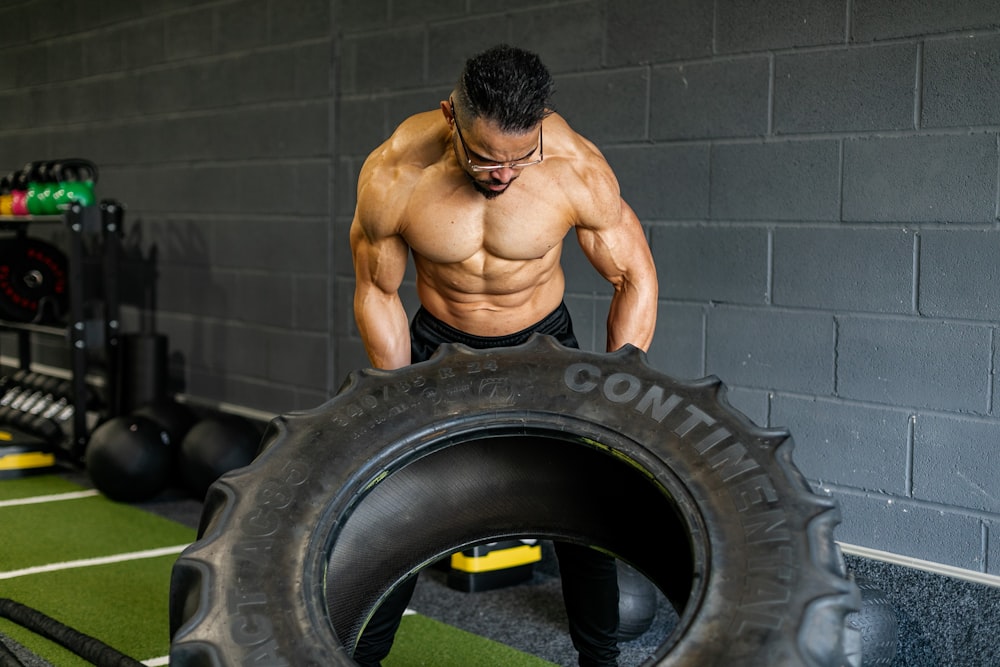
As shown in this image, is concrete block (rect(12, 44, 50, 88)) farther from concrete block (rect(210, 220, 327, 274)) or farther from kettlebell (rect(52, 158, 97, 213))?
concrete block (rect(210, 220, 327, 274))

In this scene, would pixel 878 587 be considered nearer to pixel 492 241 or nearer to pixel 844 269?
pixel 844 269

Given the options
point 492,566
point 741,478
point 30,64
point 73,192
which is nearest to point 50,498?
point 73,192

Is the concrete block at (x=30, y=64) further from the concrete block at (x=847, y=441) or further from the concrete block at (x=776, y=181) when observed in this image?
the concrete block at (x=847, y=441)

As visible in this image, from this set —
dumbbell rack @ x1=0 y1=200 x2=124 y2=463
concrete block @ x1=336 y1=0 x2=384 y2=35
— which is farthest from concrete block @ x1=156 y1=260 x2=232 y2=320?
concrete block @ x1=336 y1=0 x2=384 y2=35

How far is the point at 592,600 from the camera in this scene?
8.14 ft

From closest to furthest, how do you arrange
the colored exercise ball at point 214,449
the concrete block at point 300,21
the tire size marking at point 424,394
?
the tire size marking at point 424,394 → the colored exercise ball at point 214,449 → the concrete block at point 300,21

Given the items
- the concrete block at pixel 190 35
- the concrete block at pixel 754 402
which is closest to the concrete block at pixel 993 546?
the concrete block at pixel 754 402

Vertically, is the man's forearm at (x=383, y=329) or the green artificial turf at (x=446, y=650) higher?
the man's forearm at (x=383, y=329)

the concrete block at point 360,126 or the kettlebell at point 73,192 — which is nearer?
the concrete block at point 360,126

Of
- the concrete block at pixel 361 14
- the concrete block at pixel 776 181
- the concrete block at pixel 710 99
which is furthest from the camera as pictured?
the concrete block at pixel 361 14

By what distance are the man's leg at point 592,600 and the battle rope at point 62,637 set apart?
1.11 meters

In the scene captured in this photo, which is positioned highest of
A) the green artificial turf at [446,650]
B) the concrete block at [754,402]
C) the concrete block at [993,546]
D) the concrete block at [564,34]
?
the concrete block at [564,34]

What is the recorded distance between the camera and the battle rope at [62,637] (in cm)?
271

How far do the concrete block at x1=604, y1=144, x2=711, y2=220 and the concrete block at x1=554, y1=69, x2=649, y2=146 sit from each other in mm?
64
